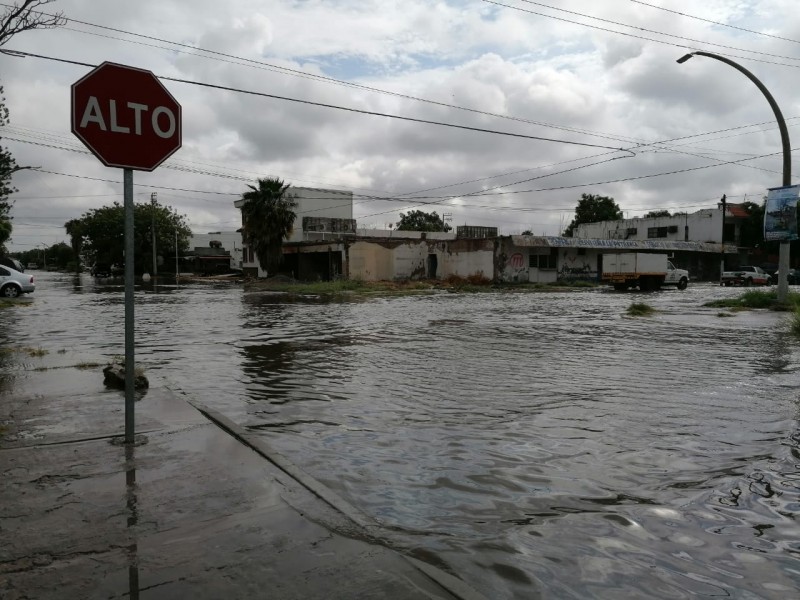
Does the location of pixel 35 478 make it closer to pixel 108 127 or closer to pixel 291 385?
pixel 108 127

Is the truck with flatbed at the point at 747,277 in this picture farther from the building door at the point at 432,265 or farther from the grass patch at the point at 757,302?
the grass patch at the point at 757,302

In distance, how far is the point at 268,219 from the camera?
48.8 m

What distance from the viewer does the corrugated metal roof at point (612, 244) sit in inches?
1848

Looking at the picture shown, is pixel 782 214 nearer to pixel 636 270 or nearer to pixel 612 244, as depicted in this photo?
pixel 636 270

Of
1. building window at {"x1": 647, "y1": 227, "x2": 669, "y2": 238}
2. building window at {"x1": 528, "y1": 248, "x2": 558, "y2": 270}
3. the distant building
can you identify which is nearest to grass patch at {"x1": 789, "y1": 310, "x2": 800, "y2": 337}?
building window at {"x1": 528, "y1": 248, "x2": 558, "y2": 270}

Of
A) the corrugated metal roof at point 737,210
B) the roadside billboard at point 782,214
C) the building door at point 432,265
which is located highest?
the corrugated metal roof at point 737,210

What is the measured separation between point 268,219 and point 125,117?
45.0 metres

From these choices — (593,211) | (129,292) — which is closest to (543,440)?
(129,292)

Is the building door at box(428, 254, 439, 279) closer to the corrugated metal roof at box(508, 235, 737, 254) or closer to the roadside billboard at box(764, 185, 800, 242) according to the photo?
the corrugated metal roof at box(508, 235, 737, 254)

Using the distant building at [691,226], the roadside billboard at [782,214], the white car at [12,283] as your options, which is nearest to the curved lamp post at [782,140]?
the roadside billboard at [782,214]

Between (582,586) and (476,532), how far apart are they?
79 cm

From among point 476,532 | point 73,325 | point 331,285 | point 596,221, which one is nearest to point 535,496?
point 476,532

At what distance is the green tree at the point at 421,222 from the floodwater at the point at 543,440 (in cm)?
7887

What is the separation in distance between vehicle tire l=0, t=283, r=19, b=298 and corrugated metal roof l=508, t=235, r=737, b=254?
3207 centimetres
